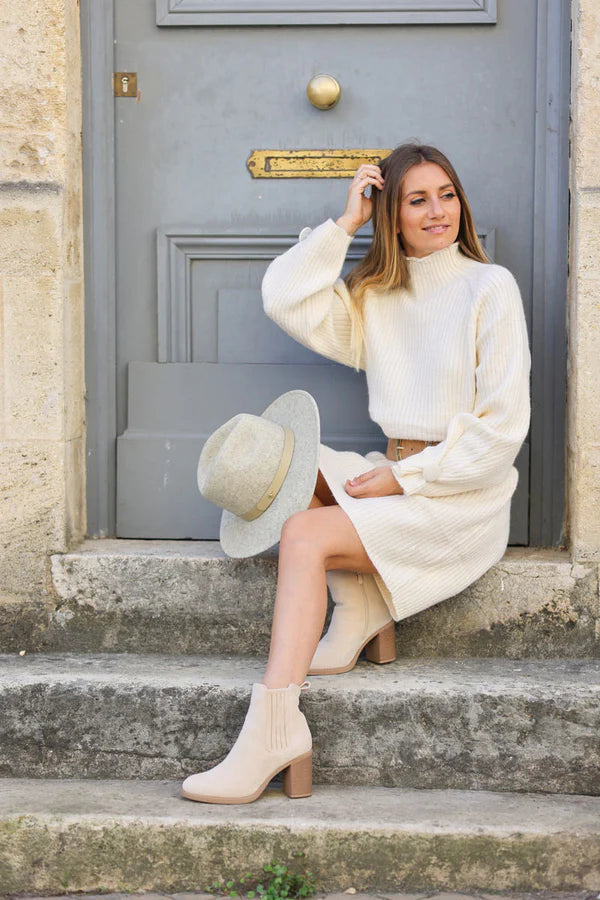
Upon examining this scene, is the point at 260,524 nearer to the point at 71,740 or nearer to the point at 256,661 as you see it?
the point at 256,661

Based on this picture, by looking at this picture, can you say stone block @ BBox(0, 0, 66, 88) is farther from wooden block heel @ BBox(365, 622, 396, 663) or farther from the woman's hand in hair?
wooden block heel @ BBox(365, 622, 396, 663)

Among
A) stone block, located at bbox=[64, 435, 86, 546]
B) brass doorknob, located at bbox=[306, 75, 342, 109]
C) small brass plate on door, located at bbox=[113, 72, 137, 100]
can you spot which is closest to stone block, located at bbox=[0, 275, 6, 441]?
stone block, located at bbox=[64, 435, 86, 546]

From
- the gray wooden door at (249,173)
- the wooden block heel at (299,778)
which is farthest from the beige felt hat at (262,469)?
the wooden block heel at (299,778)

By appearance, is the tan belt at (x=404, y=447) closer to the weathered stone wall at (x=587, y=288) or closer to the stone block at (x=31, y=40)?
the weathered stone wall at (x=587, y=288)

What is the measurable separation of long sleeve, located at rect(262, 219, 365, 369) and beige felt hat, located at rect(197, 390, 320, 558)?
215 millimetres

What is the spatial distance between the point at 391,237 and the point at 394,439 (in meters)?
0.57

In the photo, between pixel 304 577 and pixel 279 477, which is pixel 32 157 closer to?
pixel 279 477

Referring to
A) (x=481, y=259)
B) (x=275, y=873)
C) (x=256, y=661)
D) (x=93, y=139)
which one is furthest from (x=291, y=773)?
(x=93, y=139)

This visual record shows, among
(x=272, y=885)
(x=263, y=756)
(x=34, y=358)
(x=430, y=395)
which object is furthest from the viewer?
(x=34, y=358)

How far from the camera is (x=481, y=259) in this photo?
306cm

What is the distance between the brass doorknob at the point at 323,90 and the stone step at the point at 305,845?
208 centimetres

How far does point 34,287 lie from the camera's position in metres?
3.16

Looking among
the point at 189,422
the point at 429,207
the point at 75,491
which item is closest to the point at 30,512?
the point at 75,491

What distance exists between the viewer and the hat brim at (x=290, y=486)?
2.87m
